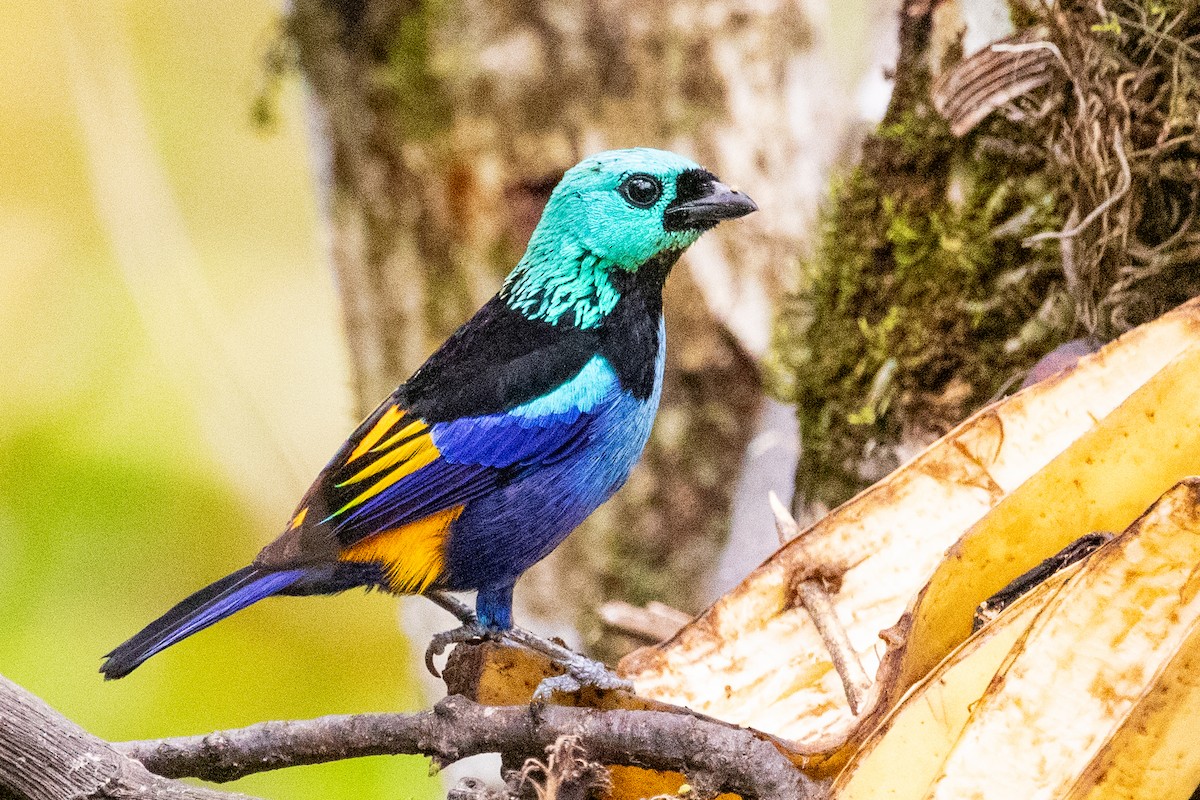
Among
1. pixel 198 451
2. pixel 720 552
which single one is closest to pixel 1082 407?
pixel 720 552

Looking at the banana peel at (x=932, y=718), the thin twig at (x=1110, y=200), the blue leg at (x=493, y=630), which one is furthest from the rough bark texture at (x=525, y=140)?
the banana peel at (x=932, y=718)

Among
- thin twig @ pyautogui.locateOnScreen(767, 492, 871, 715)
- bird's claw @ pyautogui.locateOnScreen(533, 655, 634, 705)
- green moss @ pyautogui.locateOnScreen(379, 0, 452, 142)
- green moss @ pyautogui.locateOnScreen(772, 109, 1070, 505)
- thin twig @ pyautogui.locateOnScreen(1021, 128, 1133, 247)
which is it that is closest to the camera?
bird's claw @ pyautogui.locateOnScreen(533, 655, 634, 705)

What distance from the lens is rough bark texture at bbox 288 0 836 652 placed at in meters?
2.89

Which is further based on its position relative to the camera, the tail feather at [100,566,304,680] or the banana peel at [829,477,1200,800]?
the tail feather at [100,566,304,680]

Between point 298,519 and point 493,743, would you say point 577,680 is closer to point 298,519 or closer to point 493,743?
point 493,743

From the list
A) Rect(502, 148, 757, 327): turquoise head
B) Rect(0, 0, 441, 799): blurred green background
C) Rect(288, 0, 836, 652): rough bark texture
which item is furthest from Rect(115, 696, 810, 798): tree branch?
Rect(288, 0, 836, 652): rough bark texture

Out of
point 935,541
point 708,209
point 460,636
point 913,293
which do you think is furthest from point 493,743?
point 913,293

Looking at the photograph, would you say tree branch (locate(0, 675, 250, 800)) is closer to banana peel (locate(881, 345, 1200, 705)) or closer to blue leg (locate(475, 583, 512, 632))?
blue leg (locate(475, 583, 512, 632))

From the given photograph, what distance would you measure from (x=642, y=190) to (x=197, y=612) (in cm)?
97

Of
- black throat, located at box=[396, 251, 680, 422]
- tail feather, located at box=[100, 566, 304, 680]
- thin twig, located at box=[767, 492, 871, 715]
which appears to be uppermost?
black throat, located at box=[396, 251, 680, 422]

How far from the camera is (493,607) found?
1.89 metres

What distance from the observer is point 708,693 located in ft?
5.78

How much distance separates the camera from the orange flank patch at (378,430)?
1807 mm

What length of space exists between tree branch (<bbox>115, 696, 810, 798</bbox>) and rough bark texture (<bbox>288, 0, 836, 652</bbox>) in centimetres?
163
